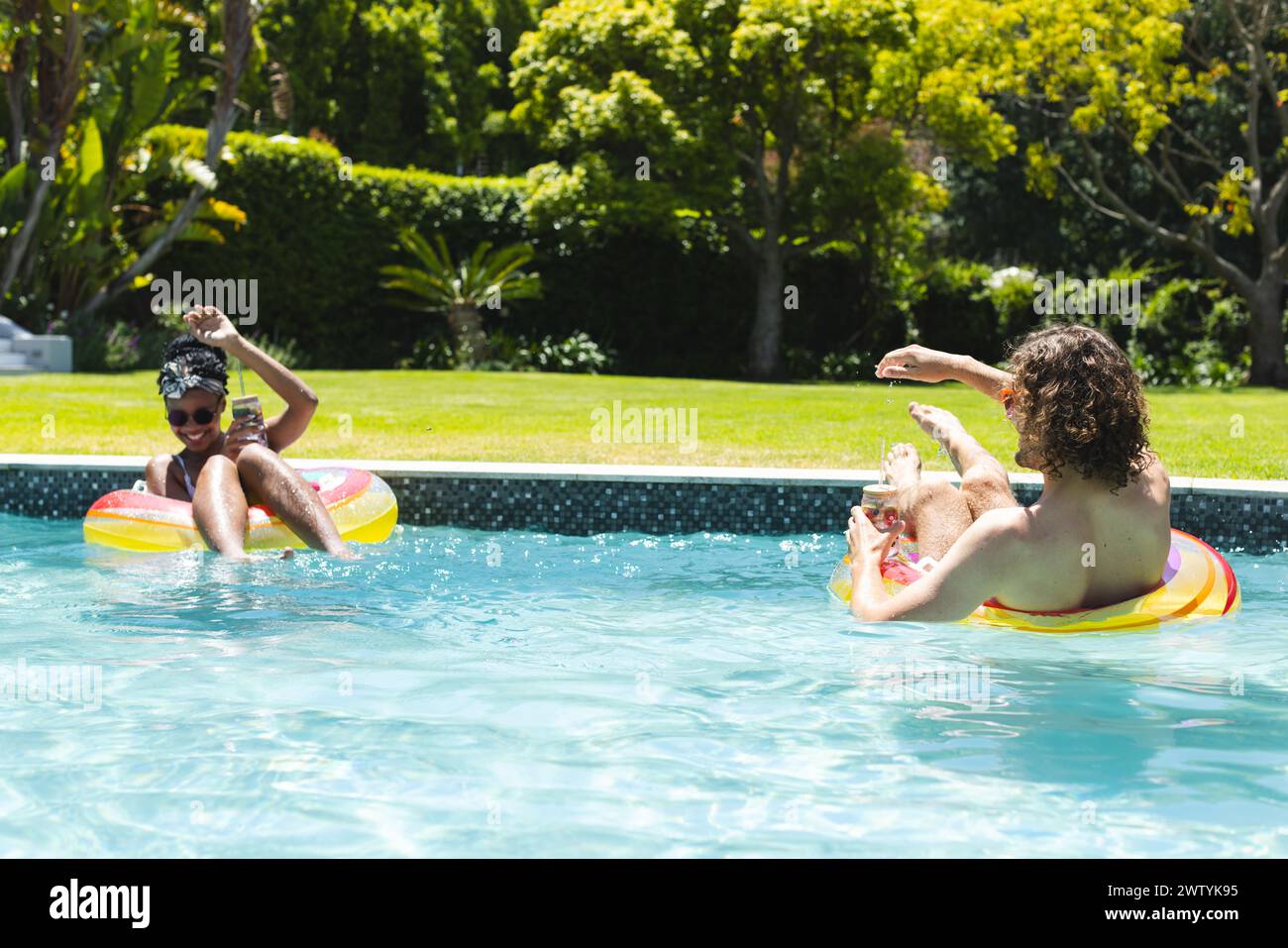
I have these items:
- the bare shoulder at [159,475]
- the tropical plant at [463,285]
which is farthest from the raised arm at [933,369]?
the tropical plant at [463,285]

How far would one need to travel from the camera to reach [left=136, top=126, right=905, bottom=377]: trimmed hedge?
23.0 metres

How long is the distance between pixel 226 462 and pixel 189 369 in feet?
1.76

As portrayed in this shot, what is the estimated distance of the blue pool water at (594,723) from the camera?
386 centimetres

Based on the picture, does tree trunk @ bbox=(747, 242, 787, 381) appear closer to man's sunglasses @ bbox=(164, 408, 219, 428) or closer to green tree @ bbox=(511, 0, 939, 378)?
green tree @ bbox=(511, 0, 939, 378)

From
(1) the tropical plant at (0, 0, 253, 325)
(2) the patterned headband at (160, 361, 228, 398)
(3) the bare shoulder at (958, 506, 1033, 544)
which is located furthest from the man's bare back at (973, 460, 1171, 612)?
(1) the tropical plant at (0, 0, 253, 325)

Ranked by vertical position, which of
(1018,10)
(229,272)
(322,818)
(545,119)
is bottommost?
(322,818)

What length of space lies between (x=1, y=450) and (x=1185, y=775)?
929 centimetres

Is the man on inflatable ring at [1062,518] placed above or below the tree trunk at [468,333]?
below

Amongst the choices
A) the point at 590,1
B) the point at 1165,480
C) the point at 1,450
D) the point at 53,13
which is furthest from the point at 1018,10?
the point at 1165,480

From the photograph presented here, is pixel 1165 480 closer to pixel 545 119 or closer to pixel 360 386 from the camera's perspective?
pixel 360 386

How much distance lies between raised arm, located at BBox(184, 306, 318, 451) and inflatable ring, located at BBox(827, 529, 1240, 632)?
11.3 ft

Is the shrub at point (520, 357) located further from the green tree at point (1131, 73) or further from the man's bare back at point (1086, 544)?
the man's bare back at point (1086, 544)

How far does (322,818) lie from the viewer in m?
3.90

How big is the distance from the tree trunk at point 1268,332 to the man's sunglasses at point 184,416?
20555 mm
